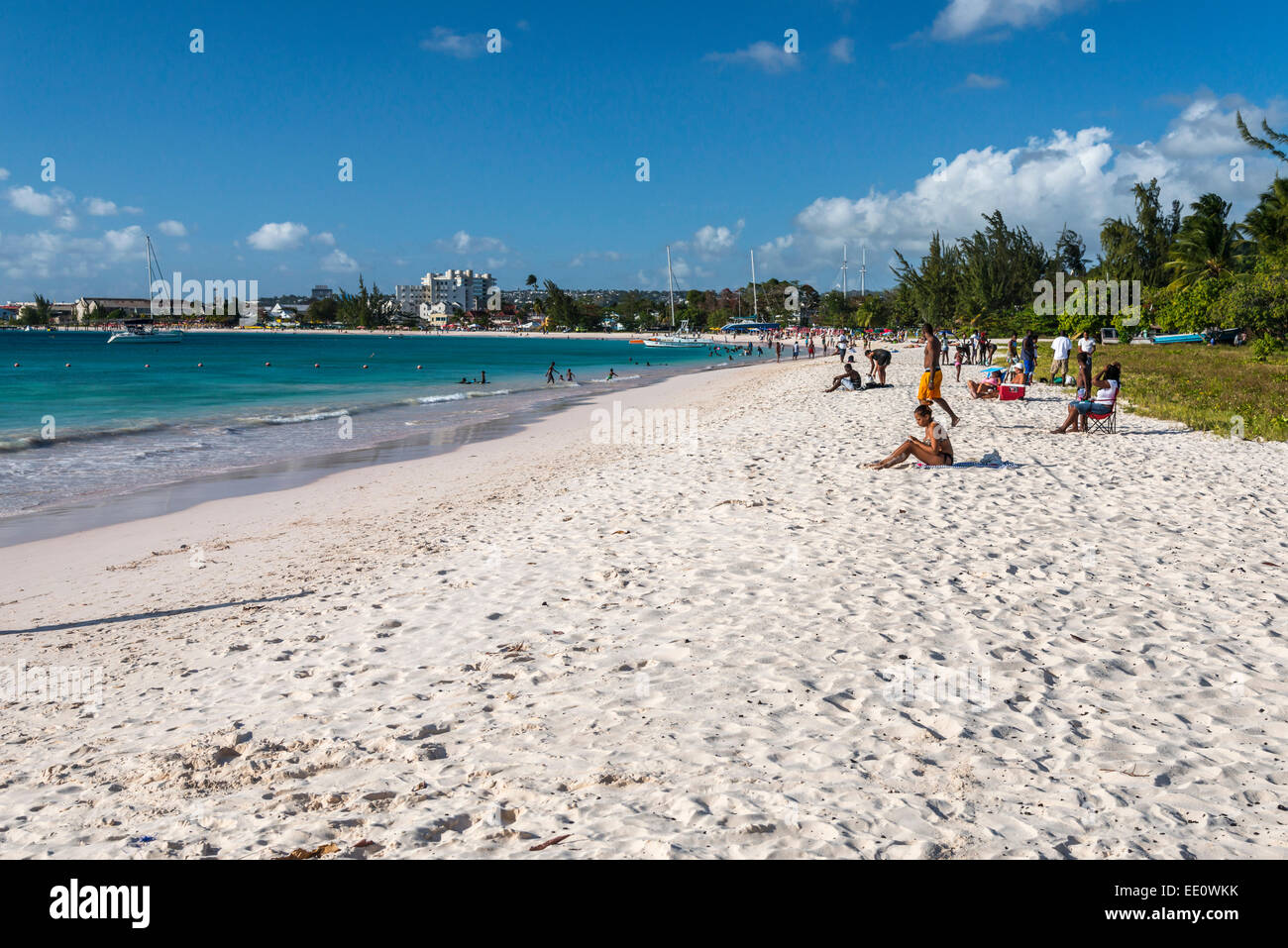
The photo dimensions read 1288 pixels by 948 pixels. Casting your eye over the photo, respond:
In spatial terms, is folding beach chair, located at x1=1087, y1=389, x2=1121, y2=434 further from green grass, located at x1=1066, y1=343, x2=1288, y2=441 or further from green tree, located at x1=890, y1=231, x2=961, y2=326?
green tree, located at x1=890, y1=231, x2=961, y2=326

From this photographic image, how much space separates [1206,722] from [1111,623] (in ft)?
4.66

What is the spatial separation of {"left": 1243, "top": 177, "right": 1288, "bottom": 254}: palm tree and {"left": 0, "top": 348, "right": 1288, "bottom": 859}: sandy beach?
122 ft

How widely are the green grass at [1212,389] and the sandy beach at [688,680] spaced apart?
5858 mm

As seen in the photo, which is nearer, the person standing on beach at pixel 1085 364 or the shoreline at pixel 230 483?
the shoreline at pixel 230 483

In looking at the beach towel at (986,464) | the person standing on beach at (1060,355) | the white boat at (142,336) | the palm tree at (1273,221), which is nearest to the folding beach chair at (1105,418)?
the beach towel at (986,464)

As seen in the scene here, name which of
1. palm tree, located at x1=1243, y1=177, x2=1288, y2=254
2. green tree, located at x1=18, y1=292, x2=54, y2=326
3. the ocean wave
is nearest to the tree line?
palm tree, located at x1=1243, y1=177, x2=1288, y2=254

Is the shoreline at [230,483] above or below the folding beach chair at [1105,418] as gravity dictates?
below

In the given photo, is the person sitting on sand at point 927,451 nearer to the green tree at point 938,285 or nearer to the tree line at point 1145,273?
the tree line at point 1145,273

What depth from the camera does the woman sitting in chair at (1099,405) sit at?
14266mm

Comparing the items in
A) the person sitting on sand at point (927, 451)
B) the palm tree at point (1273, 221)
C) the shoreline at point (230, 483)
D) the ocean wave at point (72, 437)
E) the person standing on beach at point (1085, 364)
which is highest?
the palm tree at point (1273, 221)

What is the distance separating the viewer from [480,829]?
3.43m
